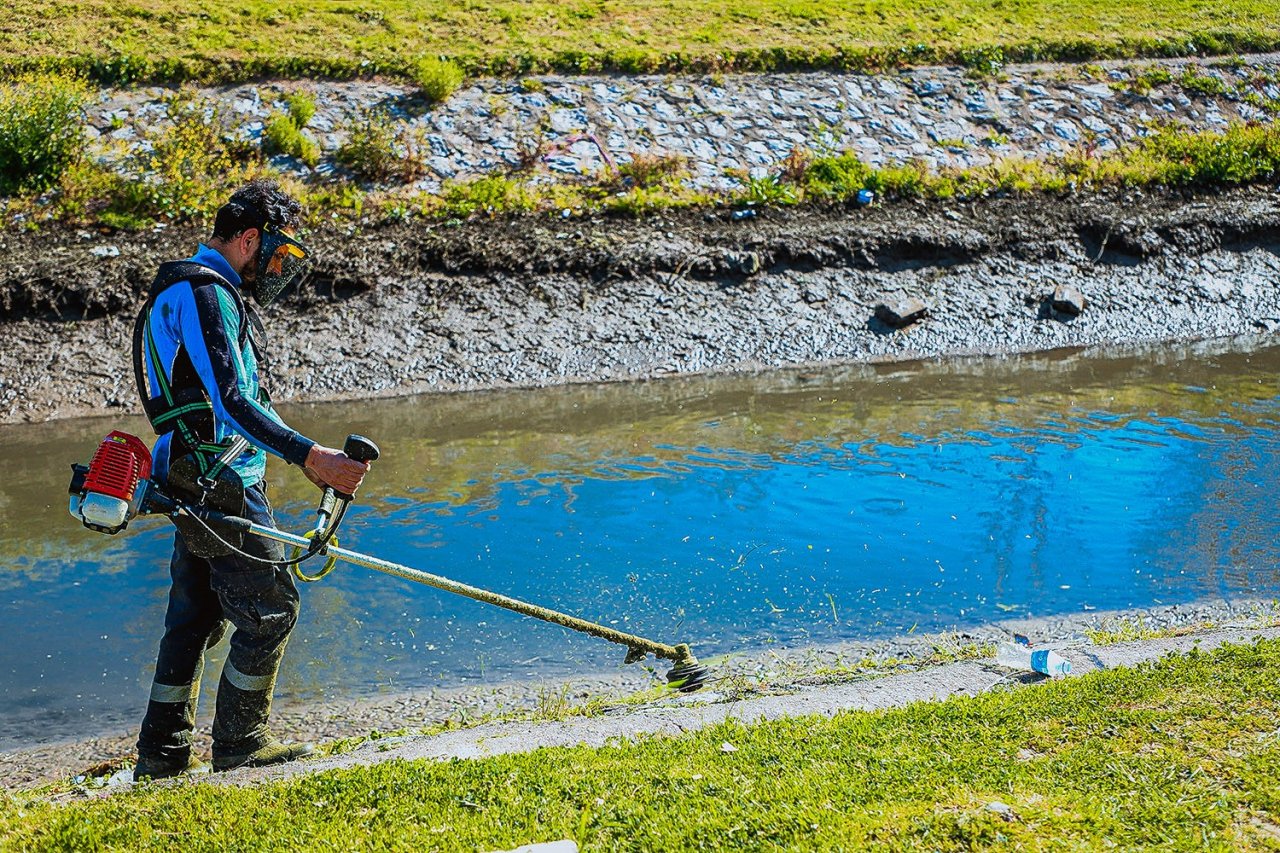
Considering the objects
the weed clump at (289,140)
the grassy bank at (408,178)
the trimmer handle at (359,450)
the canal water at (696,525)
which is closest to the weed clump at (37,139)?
the grassy bank at (408,178)

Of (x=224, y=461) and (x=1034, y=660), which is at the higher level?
(x=224, y=461)

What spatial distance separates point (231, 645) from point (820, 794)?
2.36 m

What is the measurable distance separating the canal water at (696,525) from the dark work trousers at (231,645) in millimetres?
1112

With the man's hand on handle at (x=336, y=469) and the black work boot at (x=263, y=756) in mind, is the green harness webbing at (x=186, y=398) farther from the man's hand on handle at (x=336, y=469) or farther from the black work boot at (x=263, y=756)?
the black work boot at (x=263, y=756)

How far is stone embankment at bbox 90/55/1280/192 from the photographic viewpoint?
1505 centimetres

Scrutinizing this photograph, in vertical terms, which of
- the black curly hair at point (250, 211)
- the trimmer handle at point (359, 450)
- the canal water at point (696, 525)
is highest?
the black curly hair at point (250, 211)

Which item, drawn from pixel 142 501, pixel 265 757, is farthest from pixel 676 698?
pixel 142 501

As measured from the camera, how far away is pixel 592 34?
59.7 feet

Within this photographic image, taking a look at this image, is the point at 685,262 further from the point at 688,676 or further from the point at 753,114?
the point at 688,676

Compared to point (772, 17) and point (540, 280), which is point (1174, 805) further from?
point (772, 17)

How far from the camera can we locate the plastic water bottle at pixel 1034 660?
16.7 ft

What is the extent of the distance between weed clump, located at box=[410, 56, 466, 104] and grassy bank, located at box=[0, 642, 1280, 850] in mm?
12977

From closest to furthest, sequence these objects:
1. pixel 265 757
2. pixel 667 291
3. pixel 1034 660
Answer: pixel 265 757 → pixel 1034 660 → pixel 667 291

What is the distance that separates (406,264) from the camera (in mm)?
12945
